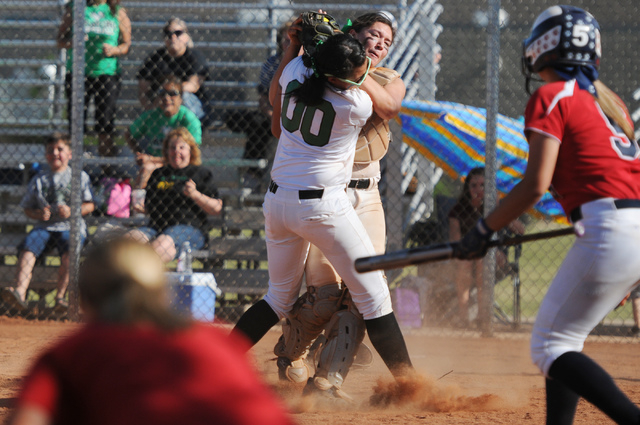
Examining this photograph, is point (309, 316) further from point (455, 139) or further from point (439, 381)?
point (455, 139)

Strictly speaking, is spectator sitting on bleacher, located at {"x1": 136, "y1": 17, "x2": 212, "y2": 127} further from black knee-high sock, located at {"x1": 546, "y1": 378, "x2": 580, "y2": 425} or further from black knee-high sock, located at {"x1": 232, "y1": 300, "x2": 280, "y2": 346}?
black knee-high sock, located at {"x1": 546, "y1": 378, "x2": 580, "y2": 425}

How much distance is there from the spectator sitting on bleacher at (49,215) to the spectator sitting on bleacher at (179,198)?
0.76m

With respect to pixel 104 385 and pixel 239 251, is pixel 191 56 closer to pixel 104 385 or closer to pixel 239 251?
pixel 239 251

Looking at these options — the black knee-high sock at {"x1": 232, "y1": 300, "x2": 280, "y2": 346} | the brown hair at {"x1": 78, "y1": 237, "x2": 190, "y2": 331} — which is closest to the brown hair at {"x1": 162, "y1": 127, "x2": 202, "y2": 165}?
the black knee-high sock at {"x1": 232, "y1": 300, "x2": 280, "y2": 346}

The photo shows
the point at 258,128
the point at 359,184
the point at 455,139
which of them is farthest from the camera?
the point at 258,128

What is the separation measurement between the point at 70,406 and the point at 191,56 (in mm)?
7033

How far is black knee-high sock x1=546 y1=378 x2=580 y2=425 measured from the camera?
2.87 metres

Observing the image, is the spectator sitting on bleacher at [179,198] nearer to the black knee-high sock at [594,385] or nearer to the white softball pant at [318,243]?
the white softball pant at [318,243]

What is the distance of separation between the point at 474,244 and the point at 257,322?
1702 millimetres

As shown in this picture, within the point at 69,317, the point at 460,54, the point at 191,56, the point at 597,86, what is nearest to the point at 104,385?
the point at 597,86

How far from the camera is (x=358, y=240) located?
3.89m

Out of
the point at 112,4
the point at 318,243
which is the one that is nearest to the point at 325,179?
the point at 318,243

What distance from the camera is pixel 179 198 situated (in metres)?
7.23

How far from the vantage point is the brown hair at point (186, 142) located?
726cm
